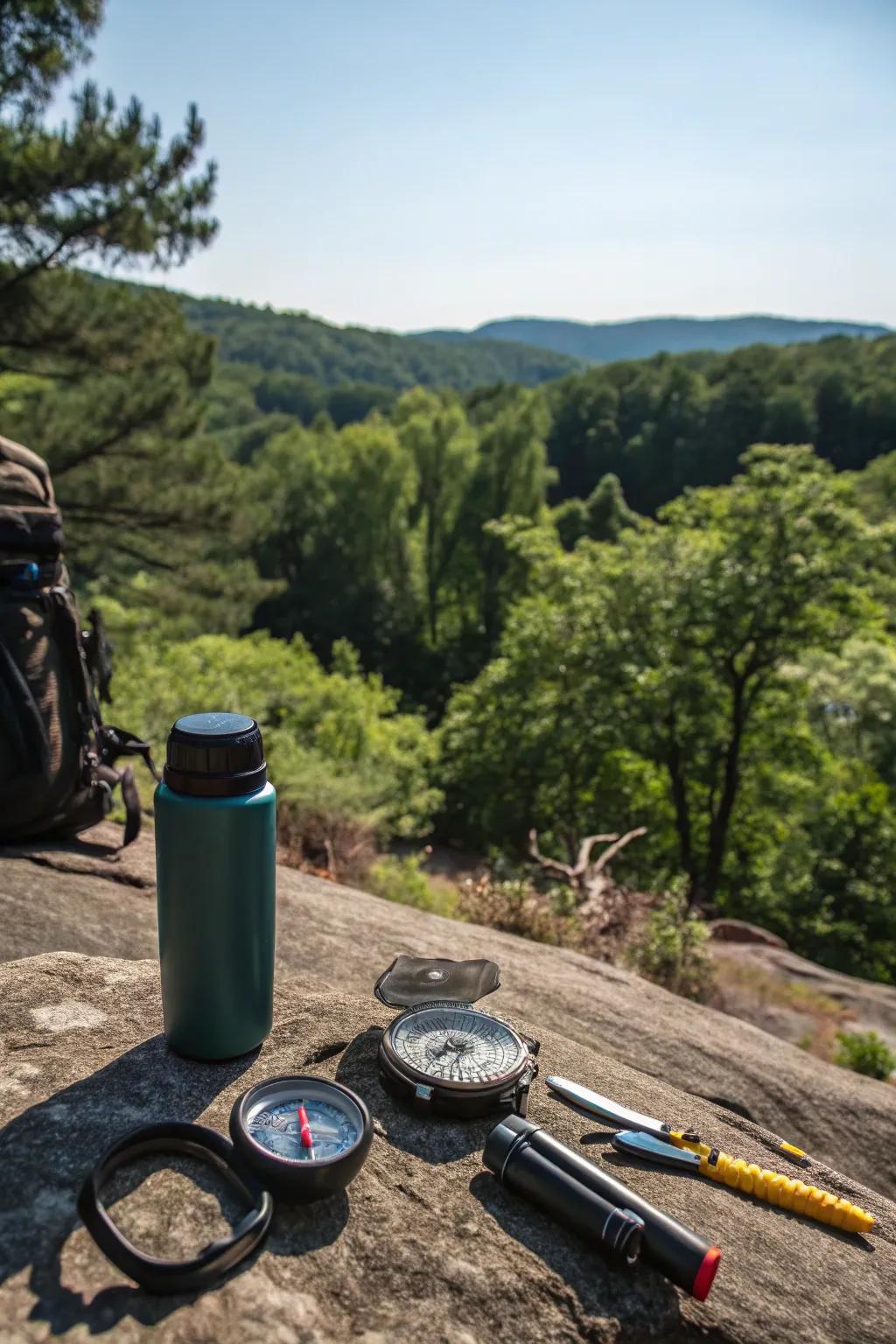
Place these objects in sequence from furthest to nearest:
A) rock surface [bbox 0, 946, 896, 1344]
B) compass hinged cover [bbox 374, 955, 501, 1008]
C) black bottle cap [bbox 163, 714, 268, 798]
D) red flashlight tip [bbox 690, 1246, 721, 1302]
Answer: compass hinged cover [bbox 374, 955, 501, 1008] → black bottle cap [bbox 163, 714, 268, 798] → red flashlight tip [bbox 690, 1246, 721, 1302] → rock surface [bbox 0, 946, 896, 1344]

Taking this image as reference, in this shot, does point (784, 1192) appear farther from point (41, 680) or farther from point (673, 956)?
point (673, 956)

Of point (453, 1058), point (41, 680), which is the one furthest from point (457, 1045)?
point (41, 680)

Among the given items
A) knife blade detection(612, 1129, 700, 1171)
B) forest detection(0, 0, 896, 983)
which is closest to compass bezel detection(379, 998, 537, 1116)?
knife blade detection(612, 1129, 700, 1171)

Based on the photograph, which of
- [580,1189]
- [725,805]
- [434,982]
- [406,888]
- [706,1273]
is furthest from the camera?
[725,805]

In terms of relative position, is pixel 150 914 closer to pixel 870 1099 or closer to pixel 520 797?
pixel 870 1099

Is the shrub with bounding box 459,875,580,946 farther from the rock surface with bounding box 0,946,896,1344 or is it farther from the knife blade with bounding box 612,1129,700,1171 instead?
the knife blade with bounding box 612,1129,700,1171

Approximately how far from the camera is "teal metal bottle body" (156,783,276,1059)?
2.23m

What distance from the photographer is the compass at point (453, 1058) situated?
229cm

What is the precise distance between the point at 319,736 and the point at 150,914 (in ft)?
42.8

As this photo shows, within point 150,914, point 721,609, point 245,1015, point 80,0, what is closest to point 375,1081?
point 245,1015

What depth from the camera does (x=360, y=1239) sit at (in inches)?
74.5

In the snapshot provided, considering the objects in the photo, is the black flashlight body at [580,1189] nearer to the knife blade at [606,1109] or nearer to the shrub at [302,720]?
the knife blade at [606,1109]

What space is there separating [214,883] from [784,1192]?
5.82ft

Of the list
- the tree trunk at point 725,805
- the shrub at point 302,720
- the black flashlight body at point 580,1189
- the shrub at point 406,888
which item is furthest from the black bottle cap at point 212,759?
the tree trunk at point 725,805
